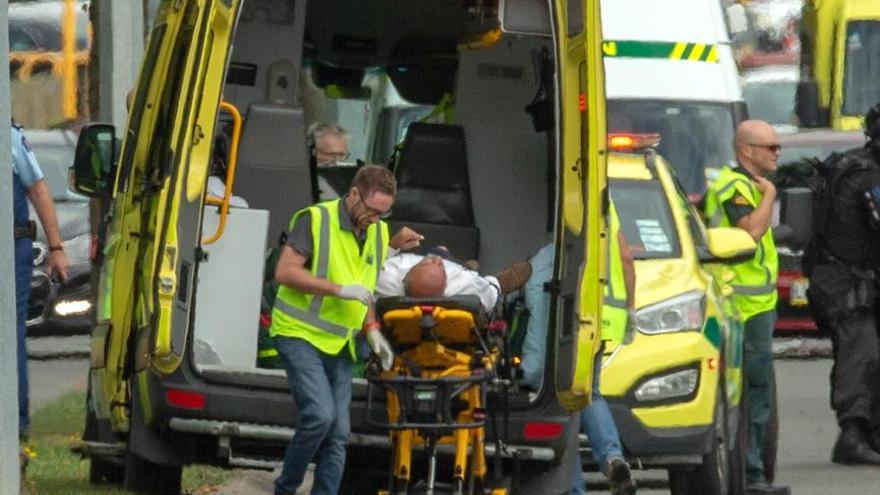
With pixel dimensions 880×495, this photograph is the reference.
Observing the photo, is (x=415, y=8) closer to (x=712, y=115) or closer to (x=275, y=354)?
(x=275, y=354)

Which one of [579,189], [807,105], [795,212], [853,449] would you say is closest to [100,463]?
[579,189]

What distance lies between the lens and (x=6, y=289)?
33.0ft

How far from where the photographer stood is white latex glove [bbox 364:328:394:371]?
33.2 ft

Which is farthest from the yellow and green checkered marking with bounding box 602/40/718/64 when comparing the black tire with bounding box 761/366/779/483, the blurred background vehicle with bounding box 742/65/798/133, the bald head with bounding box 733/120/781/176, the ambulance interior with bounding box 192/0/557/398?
the black tire with bounding box 761/366/779/483

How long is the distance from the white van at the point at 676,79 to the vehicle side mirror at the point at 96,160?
1082 centimetres

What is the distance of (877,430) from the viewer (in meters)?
14.5

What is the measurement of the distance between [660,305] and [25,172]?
3.20m

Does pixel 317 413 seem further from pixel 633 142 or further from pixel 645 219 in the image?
pixel 633 142

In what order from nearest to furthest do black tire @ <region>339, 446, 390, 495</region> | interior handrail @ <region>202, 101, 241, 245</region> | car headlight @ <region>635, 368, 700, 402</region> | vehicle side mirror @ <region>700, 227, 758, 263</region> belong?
interior handrail @ <region>202, 101, 241, 245</region>
black tire @ <region>339, 446, 390, 495</region>
car headlight @ <region>635, 368, 700, 402</region>
vehicle side mirror @ <region>700, 227, 758, 263</region>

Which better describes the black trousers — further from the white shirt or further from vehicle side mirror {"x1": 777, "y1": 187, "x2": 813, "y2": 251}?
the white shirt

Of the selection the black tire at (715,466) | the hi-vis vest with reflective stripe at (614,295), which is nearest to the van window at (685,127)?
the black tire at (715,466)

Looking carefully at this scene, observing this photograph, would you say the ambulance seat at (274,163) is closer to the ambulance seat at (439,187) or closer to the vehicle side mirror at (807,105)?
the ambulance seat at (439,187)

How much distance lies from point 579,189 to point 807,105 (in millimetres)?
16956

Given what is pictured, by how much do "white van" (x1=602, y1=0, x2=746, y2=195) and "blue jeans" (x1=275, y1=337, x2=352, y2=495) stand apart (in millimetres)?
11511
